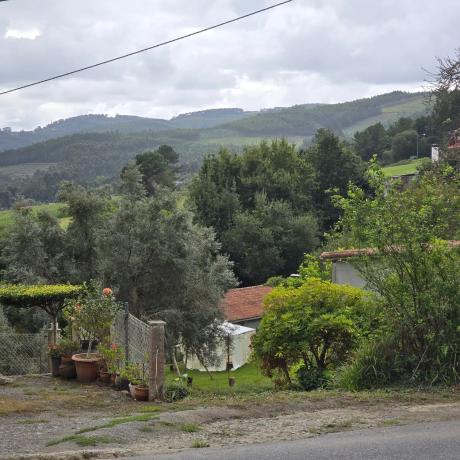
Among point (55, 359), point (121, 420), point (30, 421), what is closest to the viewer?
point (121, 420)

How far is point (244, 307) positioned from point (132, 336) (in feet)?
98.4

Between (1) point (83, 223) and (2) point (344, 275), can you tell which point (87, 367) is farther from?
(1) point (83, 223)

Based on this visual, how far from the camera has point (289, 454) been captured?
7188 mm

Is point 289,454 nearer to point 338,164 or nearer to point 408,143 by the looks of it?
point 338,164

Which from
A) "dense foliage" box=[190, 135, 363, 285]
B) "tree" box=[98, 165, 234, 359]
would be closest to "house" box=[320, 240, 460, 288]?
"tree" box=[98, 165, 234, 359]

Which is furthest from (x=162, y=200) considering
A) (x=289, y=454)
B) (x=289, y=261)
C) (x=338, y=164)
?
(x=338, y=164)

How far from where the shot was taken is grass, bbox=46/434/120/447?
7922mm

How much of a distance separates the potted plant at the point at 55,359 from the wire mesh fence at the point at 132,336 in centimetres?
→ 141

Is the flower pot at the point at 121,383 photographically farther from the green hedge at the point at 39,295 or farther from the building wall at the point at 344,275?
the building wall at the point at 344,275

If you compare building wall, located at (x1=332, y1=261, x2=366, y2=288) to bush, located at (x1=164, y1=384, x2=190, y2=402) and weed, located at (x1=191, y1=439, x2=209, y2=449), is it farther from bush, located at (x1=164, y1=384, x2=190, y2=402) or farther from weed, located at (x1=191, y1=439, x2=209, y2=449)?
weed, located at (x1=191, y1=439, x2=209, y2=449)

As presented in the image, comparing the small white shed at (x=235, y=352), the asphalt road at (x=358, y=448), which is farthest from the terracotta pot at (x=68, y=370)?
the small white shed at (x=235, y=352)

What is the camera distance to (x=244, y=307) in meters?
42.5

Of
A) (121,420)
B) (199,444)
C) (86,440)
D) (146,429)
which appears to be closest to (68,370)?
(121,420)

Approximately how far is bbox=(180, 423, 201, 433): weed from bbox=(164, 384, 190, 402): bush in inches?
106
